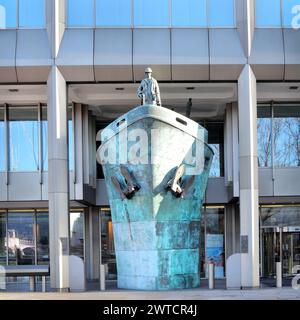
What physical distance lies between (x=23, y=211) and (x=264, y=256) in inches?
397

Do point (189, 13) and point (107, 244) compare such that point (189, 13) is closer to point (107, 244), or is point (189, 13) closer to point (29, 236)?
point (107, 244)

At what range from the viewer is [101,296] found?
1282 cm

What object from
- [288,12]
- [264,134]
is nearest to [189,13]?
[288,12]

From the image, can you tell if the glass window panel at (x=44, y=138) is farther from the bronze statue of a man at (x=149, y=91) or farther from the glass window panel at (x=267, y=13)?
the glass window panel at (x=267, y=13)

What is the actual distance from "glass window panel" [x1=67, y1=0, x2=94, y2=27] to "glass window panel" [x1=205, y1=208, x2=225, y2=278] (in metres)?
9.58

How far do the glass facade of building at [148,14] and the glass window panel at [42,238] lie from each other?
9.00 metres

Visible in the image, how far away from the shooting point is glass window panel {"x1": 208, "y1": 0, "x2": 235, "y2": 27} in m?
16.3

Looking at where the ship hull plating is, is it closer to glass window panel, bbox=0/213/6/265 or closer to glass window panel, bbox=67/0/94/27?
glass window panel, bbox=67/0/94/27

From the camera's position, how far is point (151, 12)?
1638cm

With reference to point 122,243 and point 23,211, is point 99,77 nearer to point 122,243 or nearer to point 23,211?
point 122,243

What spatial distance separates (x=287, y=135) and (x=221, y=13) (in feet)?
20.7

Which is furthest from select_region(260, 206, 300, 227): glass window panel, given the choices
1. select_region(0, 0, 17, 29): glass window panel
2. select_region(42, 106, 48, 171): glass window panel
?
select_region(0, 0, 17, 29): glass window panel

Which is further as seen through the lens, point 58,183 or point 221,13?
point 221,13
